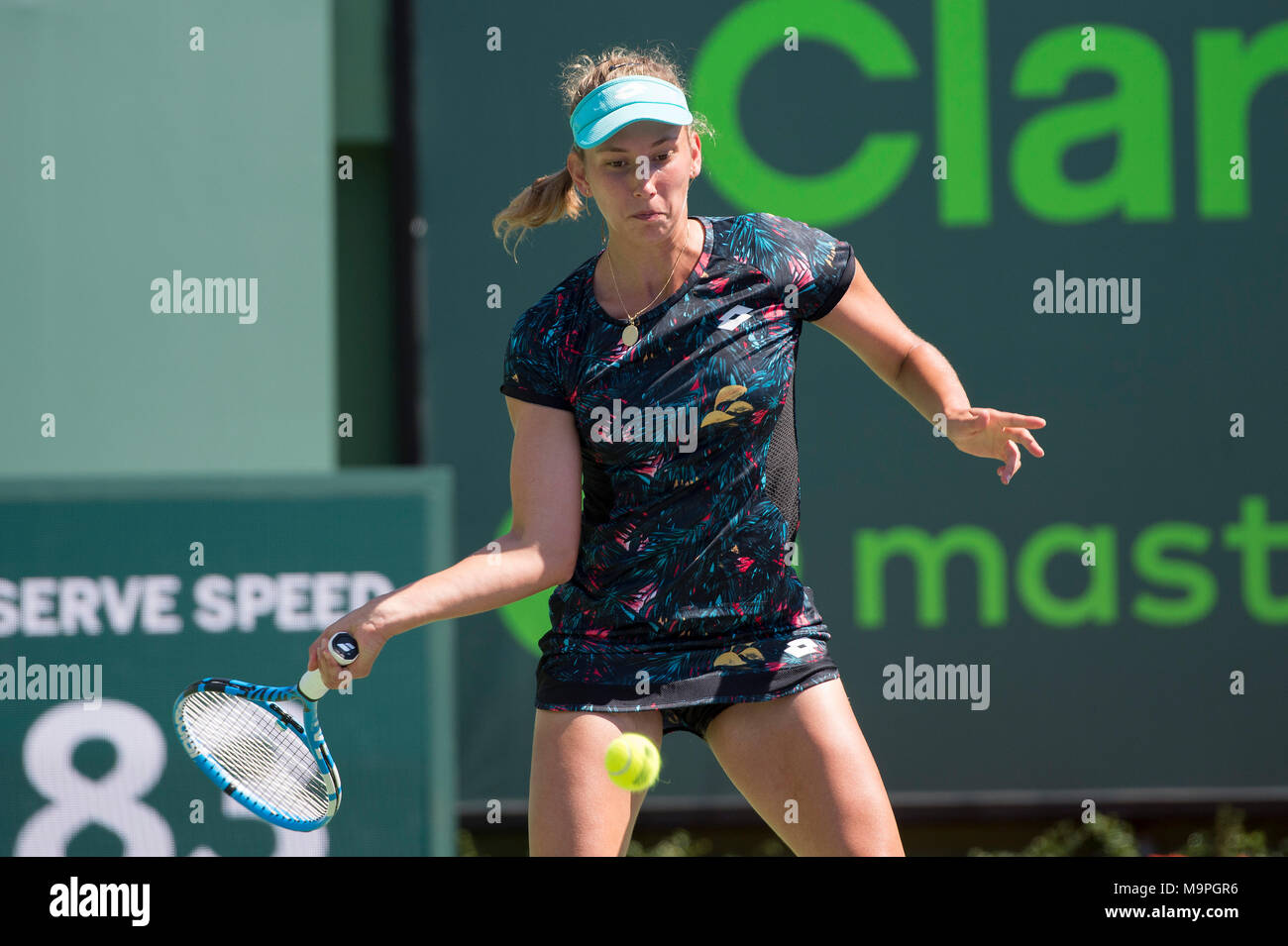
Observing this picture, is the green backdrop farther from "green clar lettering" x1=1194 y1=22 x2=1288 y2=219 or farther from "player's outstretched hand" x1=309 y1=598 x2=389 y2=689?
"player's outstretched hand" x1=309 y1=598 x2=389 y2=689

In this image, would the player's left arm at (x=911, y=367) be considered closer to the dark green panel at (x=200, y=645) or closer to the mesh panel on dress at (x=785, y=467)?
the mesh panel on dress at (x=785, y=467)

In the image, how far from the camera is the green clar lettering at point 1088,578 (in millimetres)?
5148

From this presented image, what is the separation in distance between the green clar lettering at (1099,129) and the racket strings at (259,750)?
11.5 ft

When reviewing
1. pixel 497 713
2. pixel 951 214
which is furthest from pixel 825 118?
pixel 497 713

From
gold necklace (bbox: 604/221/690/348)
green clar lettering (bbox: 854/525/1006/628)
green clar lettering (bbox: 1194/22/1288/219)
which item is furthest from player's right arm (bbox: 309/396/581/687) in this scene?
green clar lettering (bbox: 1194/22/1288/219)

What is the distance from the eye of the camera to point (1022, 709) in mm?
5160

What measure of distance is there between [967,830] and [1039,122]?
255 cm

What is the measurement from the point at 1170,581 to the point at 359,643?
3.62m

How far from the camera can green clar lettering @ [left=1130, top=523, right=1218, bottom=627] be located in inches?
203

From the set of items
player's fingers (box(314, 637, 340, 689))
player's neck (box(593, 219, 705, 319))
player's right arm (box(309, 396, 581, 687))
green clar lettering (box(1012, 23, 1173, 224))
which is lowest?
player's fingers (box(314, 637, 340, 689))

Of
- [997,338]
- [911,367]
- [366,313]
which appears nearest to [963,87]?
[997,338]

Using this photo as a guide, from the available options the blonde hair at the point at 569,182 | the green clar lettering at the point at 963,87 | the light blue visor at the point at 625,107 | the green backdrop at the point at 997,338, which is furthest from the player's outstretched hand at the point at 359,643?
the green clar lettering at the point at 963,87

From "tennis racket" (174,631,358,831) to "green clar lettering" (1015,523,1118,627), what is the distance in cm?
305

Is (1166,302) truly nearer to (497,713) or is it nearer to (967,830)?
(967,830)
